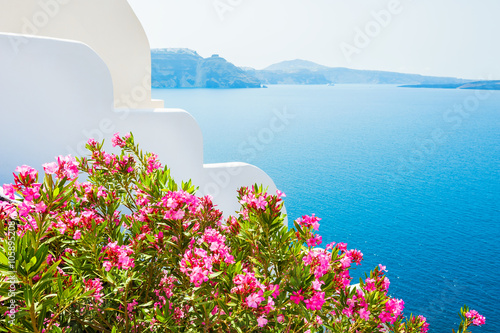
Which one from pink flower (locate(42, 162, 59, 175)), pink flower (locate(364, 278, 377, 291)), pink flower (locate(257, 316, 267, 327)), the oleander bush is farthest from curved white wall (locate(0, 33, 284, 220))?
pink flower (locate(257, 316, 267, 327))

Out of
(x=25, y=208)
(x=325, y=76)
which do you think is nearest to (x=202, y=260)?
(x=25, y=208)

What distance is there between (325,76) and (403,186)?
66.7 m

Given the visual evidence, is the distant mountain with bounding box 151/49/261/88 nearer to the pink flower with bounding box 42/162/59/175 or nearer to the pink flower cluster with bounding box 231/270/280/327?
the pink flower with bounding box 42/162/59/175

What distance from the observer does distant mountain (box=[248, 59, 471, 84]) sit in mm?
78594

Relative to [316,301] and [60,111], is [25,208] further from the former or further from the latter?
[60,111]

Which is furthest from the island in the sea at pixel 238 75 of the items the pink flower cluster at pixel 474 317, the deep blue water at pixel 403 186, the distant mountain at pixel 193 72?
the pink flower cluster at pixel 474 317

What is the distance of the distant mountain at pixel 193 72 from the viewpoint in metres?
84.8

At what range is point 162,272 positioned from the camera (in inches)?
99.0

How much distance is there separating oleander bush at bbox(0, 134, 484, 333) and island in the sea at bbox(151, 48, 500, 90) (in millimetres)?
78394

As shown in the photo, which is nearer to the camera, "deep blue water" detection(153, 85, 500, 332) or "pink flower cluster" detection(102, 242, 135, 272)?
"pink flower cluster" detection(102, 242, 135, 272)

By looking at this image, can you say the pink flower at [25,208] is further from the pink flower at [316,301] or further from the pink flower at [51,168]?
the pink flower at [316,301]

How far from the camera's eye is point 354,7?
36.0 m

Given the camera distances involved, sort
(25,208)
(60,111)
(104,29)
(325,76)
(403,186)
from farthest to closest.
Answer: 1. (325,76)
2. (403,186)
3. (104,29)
4. (60,111)
5. (25,208)

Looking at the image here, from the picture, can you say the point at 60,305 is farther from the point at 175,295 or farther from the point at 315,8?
the point at 315,8
